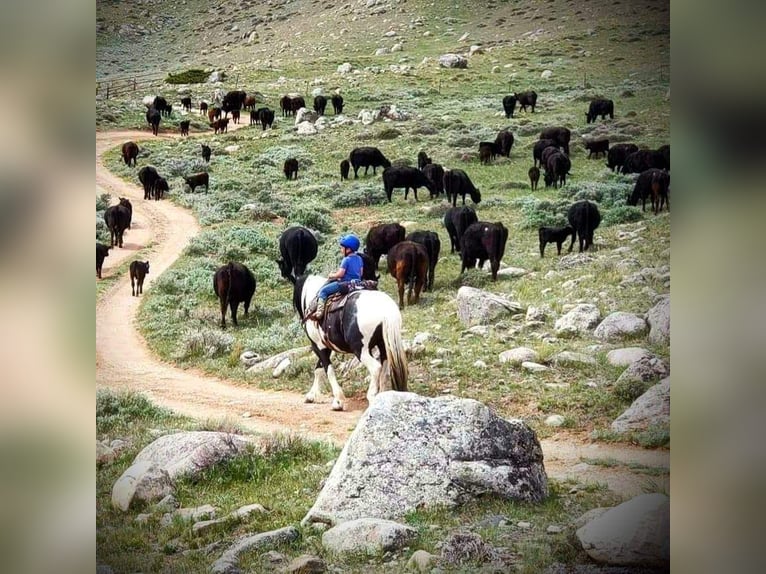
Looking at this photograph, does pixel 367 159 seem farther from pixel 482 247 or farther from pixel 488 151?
pixel 482 247

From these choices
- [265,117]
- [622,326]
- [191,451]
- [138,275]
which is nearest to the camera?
[191,451]

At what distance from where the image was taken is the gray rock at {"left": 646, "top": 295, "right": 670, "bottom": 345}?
11.0 meters

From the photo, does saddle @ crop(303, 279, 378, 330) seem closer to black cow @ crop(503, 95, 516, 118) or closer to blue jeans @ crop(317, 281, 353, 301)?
blue jeans @ crop(317, 281, 353, 301)

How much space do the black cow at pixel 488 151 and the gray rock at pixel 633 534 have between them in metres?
3.85

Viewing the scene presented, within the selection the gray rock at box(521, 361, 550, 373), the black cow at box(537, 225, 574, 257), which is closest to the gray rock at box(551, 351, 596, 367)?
the gray rock at box(521, 361, 550, 373)

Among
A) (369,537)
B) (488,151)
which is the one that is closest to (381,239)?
(488,151)

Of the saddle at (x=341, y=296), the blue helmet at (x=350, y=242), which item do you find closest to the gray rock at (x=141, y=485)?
the saddle at (x=341, y=296)

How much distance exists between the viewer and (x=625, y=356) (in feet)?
36.2

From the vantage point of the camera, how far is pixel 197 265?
469 inches

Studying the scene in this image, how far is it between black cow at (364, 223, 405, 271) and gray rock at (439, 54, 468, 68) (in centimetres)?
192

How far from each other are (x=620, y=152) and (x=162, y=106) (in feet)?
16.6

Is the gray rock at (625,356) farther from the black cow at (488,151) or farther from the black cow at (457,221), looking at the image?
the black cow at (488,151)
